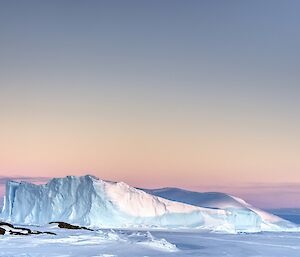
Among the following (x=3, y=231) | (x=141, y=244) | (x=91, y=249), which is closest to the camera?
(x=91, y=249)

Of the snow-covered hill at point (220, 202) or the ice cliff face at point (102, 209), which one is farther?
the snow-covered hill at point (220, 202)

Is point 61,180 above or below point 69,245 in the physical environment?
above

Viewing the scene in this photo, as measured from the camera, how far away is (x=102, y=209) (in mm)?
58906

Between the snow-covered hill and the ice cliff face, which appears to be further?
the snow-covered hill

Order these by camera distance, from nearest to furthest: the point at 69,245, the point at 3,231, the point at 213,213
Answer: the point at 69,245, the point at 3,231, the point at 213,213

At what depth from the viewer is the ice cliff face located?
58.4 meters

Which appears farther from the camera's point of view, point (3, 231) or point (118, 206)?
point (118, 206)

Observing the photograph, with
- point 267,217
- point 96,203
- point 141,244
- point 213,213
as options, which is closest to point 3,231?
point 141,244

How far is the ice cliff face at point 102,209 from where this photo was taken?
2301 inches

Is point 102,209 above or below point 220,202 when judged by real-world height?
below

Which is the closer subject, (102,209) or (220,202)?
(102,209)

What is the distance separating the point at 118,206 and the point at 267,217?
30419 millimetres

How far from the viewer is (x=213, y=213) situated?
213 ft

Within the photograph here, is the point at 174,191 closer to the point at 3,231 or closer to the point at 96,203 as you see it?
the point at 96,203
